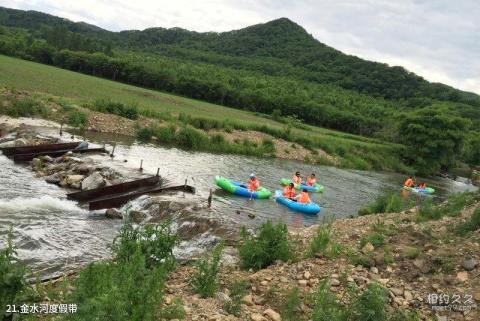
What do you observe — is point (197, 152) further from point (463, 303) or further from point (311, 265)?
point (463, 303)

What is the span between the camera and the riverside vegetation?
6645 millimetres

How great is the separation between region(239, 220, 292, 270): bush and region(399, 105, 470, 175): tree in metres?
51.6

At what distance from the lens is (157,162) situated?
28266mm

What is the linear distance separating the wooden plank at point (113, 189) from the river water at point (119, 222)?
441 millimetres

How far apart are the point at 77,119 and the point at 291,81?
103 m

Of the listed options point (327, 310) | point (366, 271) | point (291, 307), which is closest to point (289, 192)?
point (366, 271)

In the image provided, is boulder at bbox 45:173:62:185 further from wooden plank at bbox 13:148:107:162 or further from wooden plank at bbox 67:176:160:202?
wooden plank at bbox 13:148:107:162

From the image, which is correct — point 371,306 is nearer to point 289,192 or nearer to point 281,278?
point 281,278

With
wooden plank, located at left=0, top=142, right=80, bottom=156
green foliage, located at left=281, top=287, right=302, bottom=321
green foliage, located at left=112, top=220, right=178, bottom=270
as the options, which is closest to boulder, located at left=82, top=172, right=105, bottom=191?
wooden plank, located at left=0, top=142, right=80, bottom=156

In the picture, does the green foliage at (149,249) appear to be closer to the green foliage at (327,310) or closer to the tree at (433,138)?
the green foliage at (327,310)

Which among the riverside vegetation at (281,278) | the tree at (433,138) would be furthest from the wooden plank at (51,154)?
the tree at (433,138)

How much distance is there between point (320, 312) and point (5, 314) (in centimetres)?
469

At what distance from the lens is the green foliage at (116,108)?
38250 millimetres

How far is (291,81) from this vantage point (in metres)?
132
